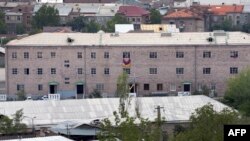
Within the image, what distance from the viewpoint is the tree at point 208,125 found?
1301 cm

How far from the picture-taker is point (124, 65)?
86.0 feet

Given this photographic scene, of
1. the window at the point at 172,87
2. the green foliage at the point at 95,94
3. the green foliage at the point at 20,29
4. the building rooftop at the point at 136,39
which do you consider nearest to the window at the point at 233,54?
the building rooftop at the point at 136,39

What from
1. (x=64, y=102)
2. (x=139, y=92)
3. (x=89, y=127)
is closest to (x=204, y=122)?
(x=89, y=127)

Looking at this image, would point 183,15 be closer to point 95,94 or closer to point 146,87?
point 146,87

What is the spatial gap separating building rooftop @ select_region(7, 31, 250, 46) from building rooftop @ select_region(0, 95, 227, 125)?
575 centimetres

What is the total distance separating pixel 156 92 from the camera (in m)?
26.1

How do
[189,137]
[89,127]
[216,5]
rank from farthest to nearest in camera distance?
[216,5], [89,127], [189,137]

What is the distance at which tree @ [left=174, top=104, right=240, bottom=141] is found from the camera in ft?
42.7

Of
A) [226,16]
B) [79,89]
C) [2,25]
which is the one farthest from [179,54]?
[226,16]

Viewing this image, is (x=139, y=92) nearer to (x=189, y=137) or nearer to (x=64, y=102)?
(x=64, y=102)

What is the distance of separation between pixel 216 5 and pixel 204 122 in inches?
1678

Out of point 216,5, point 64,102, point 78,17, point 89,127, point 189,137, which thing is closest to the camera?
point 189,137

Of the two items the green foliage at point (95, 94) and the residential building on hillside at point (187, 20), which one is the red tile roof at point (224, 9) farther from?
the green foliage at point (95, 94)

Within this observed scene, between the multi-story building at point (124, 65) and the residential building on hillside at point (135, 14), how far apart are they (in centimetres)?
2136
